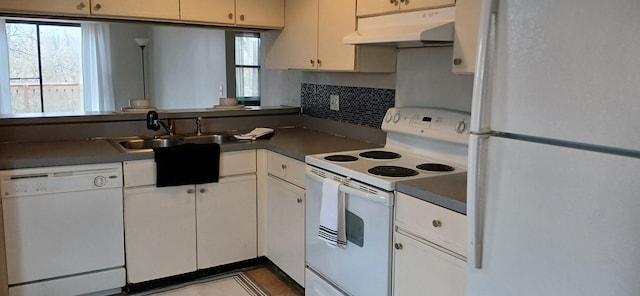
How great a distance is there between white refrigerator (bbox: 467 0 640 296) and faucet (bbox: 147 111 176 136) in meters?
2.38

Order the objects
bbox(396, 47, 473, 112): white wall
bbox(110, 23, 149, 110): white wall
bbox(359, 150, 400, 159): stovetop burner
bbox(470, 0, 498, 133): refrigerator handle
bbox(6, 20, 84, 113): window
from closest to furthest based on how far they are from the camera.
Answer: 1. bbox(470, 0, 498, 133): refrigerator handle
2. bbox(396, 47, 473, 112): white wall
3. bbox(359, 150, 400, 159): stovetop burner
4. bbox(6, 20, 84, 113): window
5. bbox(110, 23, 149, 110): white wall

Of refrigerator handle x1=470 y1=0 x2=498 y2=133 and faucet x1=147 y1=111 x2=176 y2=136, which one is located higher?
refrigerator handle x1=470 y1=0 x2=498 y2=133

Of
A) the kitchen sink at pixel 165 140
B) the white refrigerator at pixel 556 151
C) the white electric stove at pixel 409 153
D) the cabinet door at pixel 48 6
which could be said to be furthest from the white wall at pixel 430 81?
the cabinet door at pixel 48 6

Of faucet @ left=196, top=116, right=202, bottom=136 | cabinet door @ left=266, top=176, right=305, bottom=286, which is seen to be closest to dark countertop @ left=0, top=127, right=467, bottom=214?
cabinet door @ left=266, top=176, right=305, bottom=286

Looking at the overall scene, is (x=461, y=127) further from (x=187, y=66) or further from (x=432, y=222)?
(x=187, y=66)

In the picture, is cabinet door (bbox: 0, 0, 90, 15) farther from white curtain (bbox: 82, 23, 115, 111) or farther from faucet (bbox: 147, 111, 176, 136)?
white curtain (bbox: 82, 23, 115, 111)

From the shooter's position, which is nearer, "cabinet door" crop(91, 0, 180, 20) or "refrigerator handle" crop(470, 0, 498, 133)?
"refrigerator handle" crop(470, 0, 498, 133)

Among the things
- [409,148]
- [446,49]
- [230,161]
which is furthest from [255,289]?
[446,49]

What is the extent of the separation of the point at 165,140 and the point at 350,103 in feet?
4.08

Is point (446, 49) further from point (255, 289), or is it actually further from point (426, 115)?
point (255, 289)

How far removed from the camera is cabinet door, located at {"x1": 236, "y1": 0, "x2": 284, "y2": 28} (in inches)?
135

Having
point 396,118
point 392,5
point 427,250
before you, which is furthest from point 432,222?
point 392,5

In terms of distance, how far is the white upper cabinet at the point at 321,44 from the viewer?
111 inches

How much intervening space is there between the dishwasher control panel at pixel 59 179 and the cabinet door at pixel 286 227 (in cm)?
89
